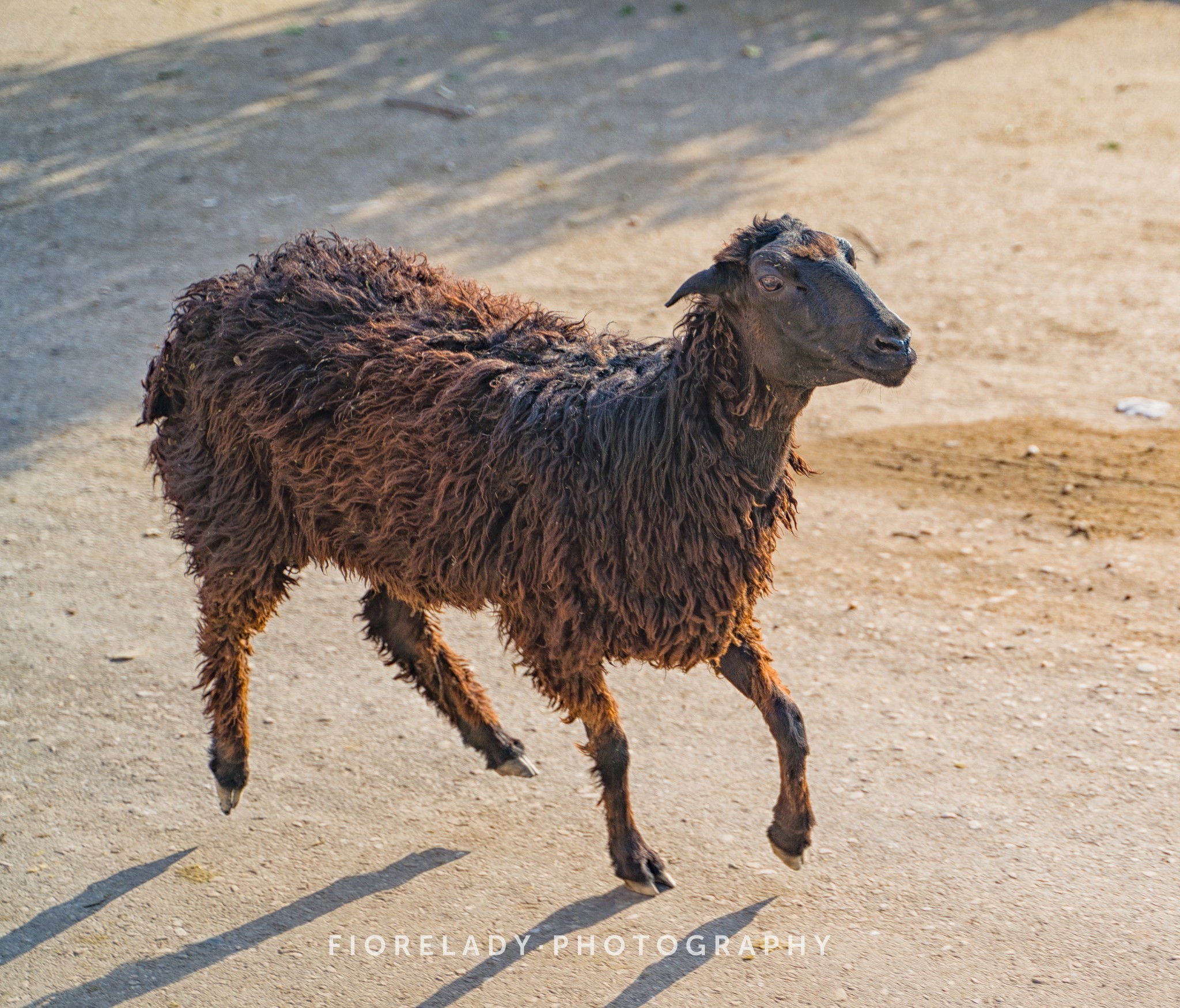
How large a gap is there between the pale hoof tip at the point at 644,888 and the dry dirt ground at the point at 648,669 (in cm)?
12

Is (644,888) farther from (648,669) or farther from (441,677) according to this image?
(648,669)

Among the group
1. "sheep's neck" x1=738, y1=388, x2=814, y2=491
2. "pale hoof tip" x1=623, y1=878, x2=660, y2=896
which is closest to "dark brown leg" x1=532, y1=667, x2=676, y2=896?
"pale hoof tip" x1=623, y1=878, x2=660, y2=896

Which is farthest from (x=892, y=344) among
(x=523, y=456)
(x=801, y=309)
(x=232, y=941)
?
(x=232, y=941)

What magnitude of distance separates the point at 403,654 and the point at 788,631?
180 cm

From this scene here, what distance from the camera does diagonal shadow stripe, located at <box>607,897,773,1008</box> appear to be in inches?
155

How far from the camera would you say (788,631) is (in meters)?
5.74

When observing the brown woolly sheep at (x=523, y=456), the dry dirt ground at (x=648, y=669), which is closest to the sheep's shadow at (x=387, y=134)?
the dry dirt ground at (x=648, y=669)

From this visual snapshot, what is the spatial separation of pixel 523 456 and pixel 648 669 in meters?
1.82

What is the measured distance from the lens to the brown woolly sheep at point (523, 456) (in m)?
3.94

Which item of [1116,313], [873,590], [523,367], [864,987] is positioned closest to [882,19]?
[1116,313]

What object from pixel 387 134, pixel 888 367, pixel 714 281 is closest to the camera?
pixel 888 367

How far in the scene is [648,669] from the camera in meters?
5.63

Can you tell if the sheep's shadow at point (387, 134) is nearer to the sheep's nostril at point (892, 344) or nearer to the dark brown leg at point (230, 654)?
the dark brown leg at point (230, 654)

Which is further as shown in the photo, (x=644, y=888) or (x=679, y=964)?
(x=644, y=888)
